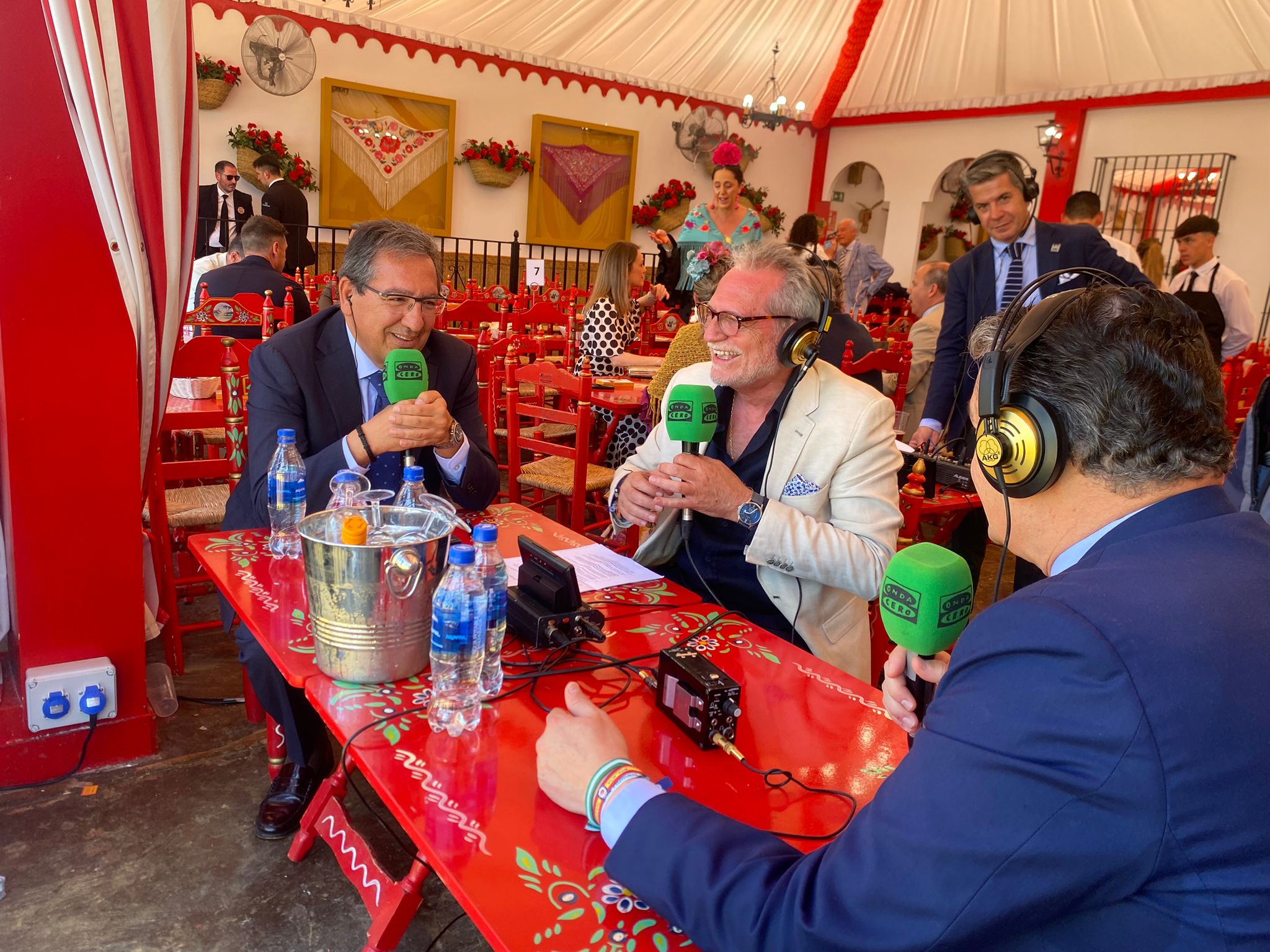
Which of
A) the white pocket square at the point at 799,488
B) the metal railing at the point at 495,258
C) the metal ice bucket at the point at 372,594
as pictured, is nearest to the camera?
the metal ice bucket at the point at 372,594

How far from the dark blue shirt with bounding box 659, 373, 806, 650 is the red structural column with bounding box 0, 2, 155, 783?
4.70 ft

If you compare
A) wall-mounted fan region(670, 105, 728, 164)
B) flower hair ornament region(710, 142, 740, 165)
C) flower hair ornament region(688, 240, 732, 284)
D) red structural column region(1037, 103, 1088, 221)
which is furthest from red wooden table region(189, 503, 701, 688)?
wall-mounted fan region(670, 105, 728, 164)

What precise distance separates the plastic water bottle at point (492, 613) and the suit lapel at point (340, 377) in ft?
3.61

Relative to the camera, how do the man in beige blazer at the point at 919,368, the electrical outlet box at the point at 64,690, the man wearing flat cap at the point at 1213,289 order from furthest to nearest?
the man wearing flat cap at the point at 1213,289 → the man in beige blazer at the point at 919,368 → the electrical outlet box at the point at 64,690

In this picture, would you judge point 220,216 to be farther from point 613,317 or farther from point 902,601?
point 902,601

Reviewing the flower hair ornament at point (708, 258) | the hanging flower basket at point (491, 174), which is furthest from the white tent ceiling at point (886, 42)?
the flower hair ornament at point (708, 258)

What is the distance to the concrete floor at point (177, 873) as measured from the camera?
5.87ft

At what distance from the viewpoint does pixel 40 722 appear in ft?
7.13

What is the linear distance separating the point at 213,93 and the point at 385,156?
1724mm

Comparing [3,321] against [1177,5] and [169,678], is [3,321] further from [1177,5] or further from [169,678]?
[1177,5]

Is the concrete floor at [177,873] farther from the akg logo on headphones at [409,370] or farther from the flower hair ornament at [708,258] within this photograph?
the flower hair ornament at [708,258]

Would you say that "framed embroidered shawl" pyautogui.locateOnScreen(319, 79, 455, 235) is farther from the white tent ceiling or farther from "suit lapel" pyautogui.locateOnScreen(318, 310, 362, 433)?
"suit lapel" pyautogui.locateOnScreen(318, 310, 362, 433)

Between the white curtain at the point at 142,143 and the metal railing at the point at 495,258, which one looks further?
the metal railing at the point at 495,258

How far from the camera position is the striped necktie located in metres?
3.33
